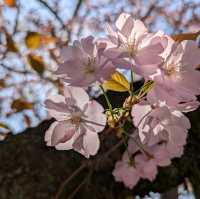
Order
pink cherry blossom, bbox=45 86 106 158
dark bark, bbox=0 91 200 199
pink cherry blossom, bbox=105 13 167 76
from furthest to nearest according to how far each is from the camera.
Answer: dark bark, bbox=0 91 200 199 < pink cherry blossom, bbox=45 86 106 158 < pink cherry blossom, bbox=105 13 167 76

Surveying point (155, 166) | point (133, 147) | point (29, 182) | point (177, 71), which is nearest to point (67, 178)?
point (29, 182)

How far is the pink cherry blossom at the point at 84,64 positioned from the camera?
61cm

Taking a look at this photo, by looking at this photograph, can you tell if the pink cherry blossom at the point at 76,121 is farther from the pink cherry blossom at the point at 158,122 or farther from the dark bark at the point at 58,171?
the dark bark at the point at 58,171

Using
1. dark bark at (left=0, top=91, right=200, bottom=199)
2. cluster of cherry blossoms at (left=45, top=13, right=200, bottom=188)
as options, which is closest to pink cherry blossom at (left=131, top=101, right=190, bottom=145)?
cluster of cherry blossoms at (left=45, top=13, right=200, bottom=188)

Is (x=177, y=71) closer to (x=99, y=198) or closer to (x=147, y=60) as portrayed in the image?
(x=147, y=60)

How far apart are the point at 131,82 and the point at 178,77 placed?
66 millimetres

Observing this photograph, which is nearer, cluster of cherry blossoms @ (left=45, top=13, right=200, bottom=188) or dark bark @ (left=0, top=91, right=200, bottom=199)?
cluster of cherry blossoms @ (left=45, top=13, right=200, bottom=188)

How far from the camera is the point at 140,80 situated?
1.28 metres

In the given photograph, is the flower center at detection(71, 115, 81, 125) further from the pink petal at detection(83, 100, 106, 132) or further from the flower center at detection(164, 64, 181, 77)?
the flower center at detection(164, 64, 181, 77)

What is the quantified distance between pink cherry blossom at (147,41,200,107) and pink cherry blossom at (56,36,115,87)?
7cm

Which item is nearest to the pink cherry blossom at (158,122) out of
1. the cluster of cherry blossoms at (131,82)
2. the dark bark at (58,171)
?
the cluster of cherry blossoms at (131,82)

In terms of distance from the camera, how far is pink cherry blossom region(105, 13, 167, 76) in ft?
1.92

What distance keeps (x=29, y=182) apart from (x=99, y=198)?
0.18 m

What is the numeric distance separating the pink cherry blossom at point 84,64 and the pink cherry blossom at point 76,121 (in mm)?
55
